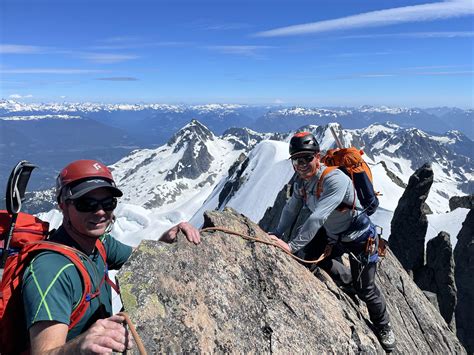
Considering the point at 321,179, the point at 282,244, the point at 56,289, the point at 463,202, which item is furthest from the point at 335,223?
the point at 463,202

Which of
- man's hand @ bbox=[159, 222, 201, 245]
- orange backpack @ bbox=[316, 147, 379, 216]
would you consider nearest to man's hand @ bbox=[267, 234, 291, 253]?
man's hand @ bbox=[159, 222, 201, 245]

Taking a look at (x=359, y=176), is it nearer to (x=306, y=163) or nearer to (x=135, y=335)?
(x=306, y=163)

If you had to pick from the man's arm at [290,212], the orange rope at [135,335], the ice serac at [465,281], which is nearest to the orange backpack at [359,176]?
the man's arm at [290,212]

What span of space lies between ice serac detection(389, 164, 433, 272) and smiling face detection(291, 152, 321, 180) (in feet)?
144

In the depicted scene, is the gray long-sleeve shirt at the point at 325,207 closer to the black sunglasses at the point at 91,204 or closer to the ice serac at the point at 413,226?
the black sunglasses at the point at 91,204

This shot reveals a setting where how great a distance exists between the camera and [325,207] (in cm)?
801

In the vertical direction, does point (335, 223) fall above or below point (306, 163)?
below

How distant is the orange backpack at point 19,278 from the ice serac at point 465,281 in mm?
50395

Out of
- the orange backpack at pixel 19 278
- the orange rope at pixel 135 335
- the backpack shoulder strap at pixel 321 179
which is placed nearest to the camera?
the orange backpack at pixel 19 278

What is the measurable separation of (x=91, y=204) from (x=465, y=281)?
54970 millimetres

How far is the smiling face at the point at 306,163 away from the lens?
8.24 metres

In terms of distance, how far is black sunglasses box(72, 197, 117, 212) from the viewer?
5.25 m

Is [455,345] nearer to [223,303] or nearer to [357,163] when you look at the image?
[357,163]

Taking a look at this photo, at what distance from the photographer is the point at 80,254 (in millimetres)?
4879
